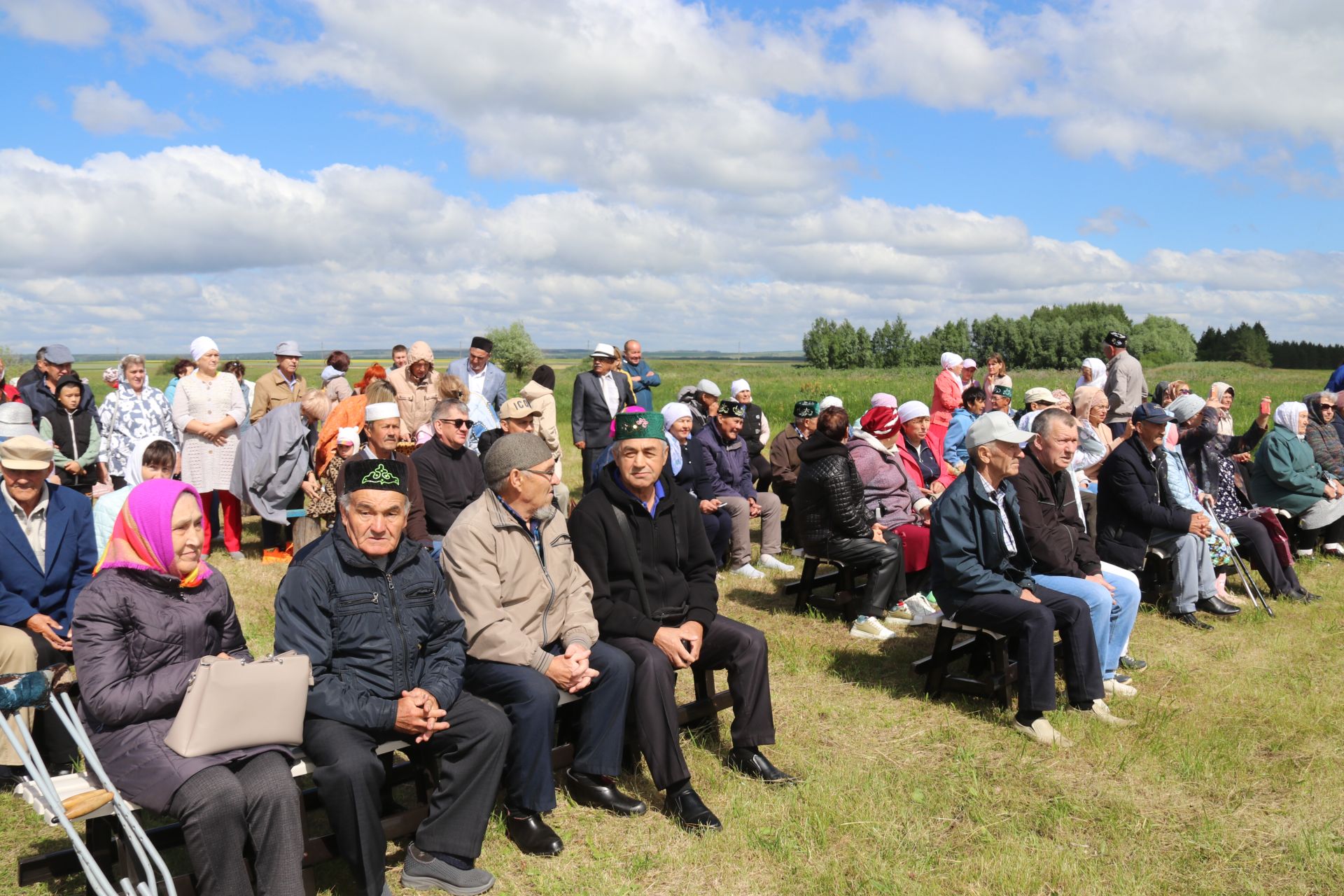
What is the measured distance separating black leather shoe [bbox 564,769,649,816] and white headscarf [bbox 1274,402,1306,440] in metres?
7.70

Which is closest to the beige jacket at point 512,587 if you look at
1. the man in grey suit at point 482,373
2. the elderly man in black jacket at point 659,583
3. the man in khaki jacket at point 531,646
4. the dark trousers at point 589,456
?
the man in khaki jacket at point 531,646

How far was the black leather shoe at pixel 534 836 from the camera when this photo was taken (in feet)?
12.8

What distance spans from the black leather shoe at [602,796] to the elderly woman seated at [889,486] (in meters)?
3.79

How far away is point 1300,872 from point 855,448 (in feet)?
14.1

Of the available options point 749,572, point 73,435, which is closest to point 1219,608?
point 749,572

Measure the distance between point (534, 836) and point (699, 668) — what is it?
129cm

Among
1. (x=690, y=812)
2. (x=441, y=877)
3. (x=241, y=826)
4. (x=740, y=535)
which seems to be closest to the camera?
(x=241, y=826)

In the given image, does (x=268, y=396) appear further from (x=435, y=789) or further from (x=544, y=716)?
(x=544, y=716)

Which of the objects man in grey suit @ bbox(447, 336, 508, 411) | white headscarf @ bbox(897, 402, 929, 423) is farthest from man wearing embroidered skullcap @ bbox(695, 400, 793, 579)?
man in grey suit @ bbox(447, 336, 508, 411)

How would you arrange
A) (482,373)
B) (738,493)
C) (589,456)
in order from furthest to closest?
(589,456) < (482,373) < (738,493)

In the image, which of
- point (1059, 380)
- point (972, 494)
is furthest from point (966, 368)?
point (1059, 380)

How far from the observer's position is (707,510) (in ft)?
28.2

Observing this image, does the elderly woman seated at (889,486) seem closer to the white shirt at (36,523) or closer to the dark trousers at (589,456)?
the dark trousers at (589,456)

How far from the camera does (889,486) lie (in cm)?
758
